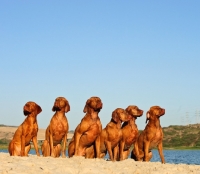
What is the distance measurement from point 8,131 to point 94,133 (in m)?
109

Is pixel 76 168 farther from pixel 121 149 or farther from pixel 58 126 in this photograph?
pixel 121 149

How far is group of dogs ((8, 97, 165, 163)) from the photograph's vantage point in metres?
13.1

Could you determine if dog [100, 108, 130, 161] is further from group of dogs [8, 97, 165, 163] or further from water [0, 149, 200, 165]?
water [0, 149, 200, 165]

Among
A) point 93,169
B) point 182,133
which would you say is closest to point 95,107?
point 93,169

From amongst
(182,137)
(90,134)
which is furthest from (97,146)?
(182,137)

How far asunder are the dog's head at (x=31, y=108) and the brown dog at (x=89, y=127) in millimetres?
1376

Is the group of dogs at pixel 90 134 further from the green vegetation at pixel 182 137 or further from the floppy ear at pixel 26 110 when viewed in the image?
the green vegetation at pixel 182 137

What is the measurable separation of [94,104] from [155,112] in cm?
205

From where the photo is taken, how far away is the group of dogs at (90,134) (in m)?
13.1

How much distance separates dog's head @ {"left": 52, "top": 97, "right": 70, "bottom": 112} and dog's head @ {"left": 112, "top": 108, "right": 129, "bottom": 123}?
1.48 m

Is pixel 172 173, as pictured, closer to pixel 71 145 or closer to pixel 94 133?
pixel 94 133

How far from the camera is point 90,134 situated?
1318 cm

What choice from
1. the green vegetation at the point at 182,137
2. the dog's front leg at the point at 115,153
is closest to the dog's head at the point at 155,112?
the dog's front leg at the point at 115,153

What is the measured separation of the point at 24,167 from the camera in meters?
8.93
